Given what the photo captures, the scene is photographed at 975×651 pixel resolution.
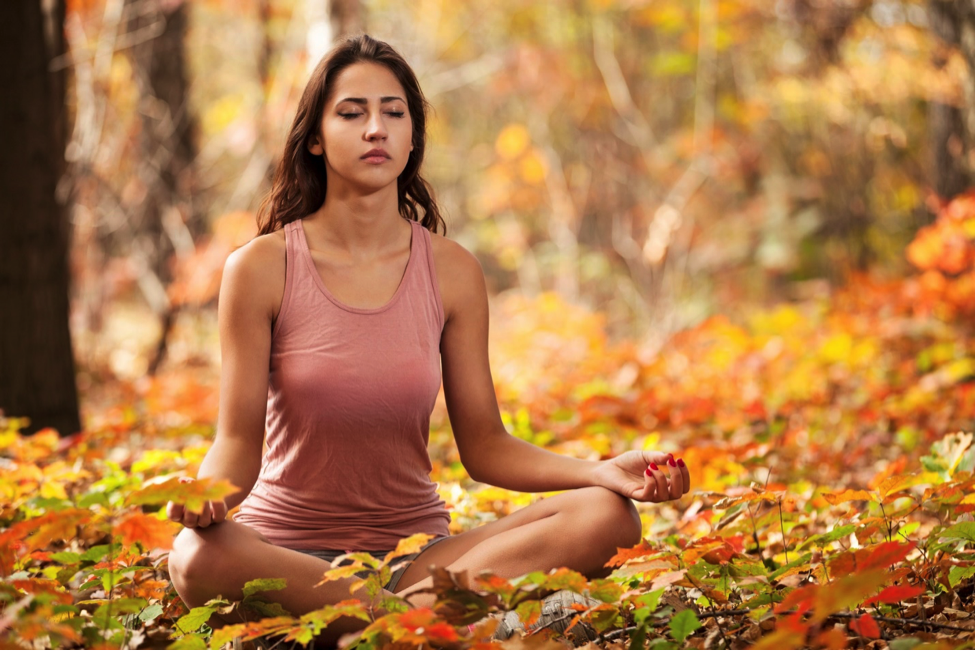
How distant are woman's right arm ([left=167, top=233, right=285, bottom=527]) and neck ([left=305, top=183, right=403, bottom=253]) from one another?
178 millimetres

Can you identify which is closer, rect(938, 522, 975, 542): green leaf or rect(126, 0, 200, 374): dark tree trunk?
rect(938, 522, 975, 542): green leaf

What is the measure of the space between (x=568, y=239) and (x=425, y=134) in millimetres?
8752

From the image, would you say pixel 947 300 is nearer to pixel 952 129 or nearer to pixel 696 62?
pixel 952 129

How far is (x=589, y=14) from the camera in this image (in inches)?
489

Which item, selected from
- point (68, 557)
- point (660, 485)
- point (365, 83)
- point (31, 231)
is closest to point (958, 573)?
point (660, 485)

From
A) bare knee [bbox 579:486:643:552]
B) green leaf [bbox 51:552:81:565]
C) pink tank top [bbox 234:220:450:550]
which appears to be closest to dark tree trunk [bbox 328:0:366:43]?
pink tank top [bbox 234:220:450:550]

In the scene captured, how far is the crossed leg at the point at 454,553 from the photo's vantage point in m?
2.04

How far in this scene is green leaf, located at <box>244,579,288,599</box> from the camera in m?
1.97

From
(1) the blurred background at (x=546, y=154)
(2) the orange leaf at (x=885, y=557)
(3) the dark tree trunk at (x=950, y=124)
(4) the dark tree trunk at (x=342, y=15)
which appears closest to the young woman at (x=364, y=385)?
(2) the orange leaf at (x=885, y=557)

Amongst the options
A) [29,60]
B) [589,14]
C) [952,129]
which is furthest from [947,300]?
[589,14]

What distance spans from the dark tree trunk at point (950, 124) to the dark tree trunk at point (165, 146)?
20.4 feet

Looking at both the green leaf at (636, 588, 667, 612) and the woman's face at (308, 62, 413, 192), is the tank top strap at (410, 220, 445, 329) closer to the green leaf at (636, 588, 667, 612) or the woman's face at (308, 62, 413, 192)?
the woman's face at (308, 62, 413, 192)

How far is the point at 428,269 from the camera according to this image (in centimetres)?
262

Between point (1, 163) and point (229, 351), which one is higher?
point (1, 163)
